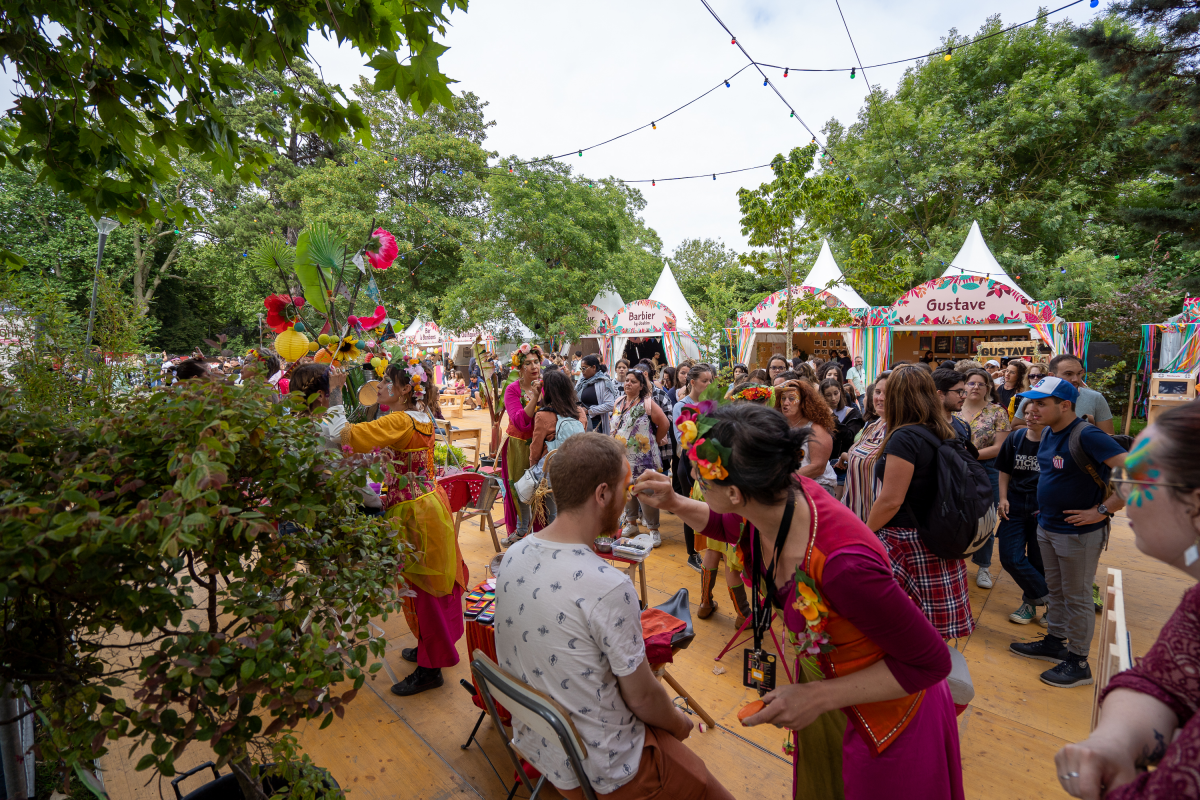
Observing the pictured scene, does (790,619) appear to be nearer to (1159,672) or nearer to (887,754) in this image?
(887,754)

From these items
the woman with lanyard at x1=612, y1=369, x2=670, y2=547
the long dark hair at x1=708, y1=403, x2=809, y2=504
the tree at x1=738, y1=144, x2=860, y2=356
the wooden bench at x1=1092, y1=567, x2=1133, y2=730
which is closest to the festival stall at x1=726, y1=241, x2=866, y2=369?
the tree at x1=738, y1=144, x2=860, y2=356

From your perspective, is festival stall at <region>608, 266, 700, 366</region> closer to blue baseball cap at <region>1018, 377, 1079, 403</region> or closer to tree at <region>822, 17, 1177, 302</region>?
tree at <region>822, 17, 1177, 302</region>

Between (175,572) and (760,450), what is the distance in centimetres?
145

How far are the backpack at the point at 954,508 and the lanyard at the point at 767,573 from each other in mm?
1297

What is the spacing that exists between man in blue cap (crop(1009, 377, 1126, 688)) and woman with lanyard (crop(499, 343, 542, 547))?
3745 millimetres

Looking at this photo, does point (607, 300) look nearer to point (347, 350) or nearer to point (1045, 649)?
point (347, 350)

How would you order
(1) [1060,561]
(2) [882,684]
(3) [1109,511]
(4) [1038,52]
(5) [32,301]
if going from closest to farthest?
1. (2) [882,684]
2. (3) [1109,511]
3. (1) [1060,561]
4. (5) [32,301]
5. (4) [1038,52]

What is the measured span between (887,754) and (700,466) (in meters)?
0.96

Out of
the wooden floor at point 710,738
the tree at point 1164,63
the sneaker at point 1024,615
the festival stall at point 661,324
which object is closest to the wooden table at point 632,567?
the wooden floor at point 710,738

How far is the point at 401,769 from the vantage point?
8.24 ft

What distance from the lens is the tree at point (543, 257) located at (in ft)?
62.5

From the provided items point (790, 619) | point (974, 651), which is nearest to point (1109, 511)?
point (974, 651)

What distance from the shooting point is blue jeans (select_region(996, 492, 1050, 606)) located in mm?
3900

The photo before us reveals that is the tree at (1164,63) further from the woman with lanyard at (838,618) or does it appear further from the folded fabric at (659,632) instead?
the folded fabric at (659,632)
